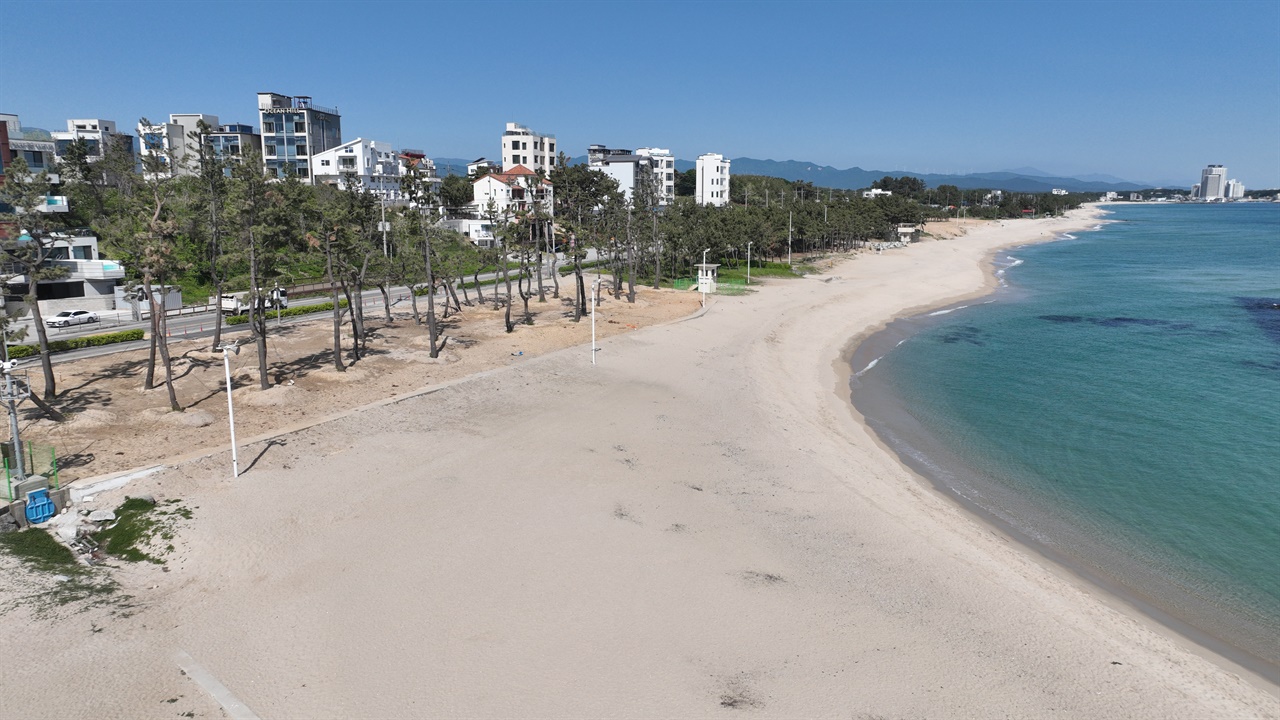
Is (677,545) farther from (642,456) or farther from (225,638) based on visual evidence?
(225,638)

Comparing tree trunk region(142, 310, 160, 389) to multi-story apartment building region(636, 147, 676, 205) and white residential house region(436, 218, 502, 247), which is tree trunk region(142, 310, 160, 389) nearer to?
white residential house region(436, 218, 502, 247)

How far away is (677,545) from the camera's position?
1716 centimetres

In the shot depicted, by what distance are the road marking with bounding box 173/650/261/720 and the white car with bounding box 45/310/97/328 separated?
35.7 meters

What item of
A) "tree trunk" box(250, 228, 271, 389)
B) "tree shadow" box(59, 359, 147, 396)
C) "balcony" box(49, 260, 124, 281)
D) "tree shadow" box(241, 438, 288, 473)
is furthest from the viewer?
"balcony" box(49, 260, 124, 281)

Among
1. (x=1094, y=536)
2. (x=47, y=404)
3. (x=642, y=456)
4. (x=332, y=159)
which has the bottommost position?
(x=1094, y=536)

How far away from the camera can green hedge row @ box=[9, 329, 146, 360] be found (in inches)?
1249

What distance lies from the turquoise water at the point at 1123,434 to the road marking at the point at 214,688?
18675 mm

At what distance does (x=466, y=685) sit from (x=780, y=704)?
513cm

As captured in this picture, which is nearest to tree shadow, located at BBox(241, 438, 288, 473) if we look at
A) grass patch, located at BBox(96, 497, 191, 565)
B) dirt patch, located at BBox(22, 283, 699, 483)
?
dirt patch, located at BBox(22, 283, 699, 483)

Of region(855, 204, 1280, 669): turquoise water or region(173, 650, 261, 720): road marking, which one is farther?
region(855, 204, 1280, 669): turquoise water

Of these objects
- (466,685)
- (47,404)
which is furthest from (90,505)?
(466,685)

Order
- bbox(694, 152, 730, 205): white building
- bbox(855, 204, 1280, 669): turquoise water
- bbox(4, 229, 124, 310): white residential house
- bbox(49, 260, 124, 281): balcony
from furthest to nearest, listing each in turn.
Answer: bbox(694, 152, 730, 205): white building → bbox(49, 260, 124, 281): balcony → bbox(4, 229, 124, 310): white residential house → bbox(855, 204, 1280, 669): turquoise water

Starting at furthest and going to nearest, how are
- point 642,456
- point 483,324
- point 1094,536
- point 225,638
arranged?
point 483,324
point 642,456
point 1094,536
point 225,638

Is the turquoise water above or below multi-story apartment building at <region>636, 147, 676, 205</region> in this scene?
below
